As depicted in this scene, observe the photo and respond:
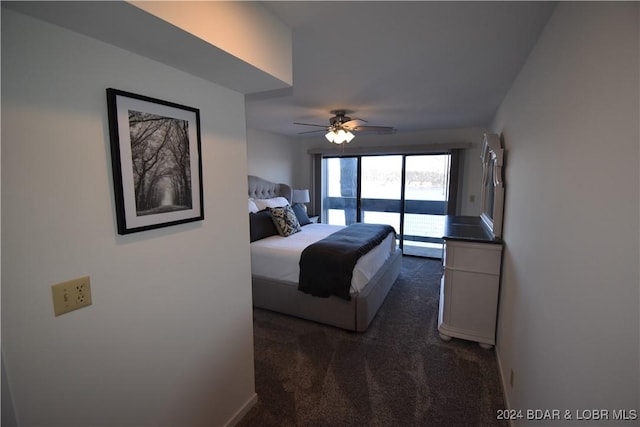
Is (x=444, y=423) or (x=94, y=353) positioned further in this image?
(x=444, y=423)

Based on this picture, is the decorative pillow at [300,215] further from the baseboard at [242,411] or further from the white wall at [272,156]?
the baseboard at [242,411]

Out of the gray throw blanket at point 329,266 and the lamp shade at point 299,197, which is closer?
the gray throw blanket at point 329,266

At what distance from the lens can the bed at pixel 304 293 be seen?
9.14 ft

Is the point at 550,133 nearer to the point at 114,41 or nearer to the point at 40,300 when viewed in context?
the point at 114,41

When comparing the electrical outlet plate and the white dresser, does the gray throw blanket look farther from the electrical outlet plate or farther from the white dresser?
the electrical outlet plate

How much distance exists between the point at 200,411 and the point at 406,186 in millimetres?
4826

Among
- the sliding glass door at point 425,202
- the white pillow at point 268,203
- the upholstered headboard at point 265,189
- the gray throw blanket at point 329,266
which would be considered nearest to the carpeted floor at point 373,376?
the gray throw blanket at point 329,266

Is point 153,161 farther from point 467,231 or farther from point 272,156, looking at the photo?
point 272,156

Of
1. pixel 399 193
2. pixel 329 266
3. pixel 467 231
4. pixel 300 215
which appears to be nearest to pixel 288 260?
pixel 329 266

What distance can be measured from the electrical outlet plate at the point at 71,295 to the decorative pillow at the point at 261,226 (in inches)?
94.9

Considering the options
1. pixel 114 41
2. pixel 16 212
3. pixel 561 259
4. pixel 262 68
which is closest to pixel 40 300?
pixel 16 212

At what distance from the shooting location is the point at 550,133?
4.53ft

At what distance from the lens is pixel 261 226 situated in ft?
11.9

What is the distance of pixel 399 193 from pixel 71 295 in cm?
521
